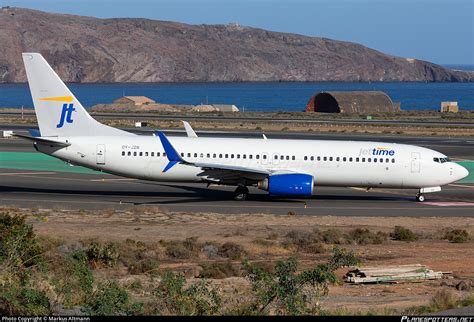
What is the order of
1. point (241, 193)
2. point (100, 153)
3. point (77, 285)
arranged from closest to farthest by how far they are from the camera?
point (77, 285)
point (100, 153)
point (241, 193)

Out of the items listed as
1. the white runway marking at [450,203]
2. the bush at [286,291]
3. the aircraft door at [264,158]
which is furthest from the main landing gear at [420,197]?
the bush at [286,291]

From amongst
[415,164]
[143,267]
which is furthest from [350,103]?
[143,267]

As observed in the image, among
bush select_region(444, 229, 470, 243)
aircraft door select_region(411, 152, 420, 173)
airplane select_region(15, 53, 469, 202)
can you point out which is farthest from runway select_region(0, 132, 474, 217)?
bush select_region(444, 229, 470, 243)

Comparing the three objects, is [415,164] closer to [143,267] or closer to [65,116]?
[65,116]

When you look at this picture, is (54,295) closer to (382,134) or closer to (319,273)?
(319,273)

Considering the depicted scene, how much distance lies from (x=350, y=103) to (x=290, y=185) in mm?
95185

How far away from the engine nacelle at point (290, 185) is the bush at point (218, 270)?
1554 cm

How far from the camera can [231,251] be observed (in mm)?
32500

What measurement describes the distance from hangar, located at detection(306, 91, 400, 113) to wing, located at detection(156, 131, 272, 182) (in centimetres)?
9229

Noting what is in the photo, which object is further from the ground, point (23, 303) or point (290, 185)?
point (290, 185)

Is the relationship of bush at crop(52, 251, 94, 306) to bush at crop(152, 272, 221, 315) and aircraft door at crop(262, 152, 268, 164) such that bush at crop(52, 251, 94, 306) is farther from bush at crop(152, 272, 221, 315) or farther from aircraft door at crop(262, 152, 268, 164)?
aircraft door at crop(262, 152, 268, 164)

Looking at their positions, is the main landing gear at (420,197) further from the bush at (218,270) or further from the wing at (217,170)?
the bush at (218,270)

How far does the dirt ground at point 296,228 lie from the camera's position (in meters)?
26.0

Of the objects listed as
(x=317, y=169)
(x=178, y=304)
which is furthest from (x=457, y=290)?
(x=317, y=169)
